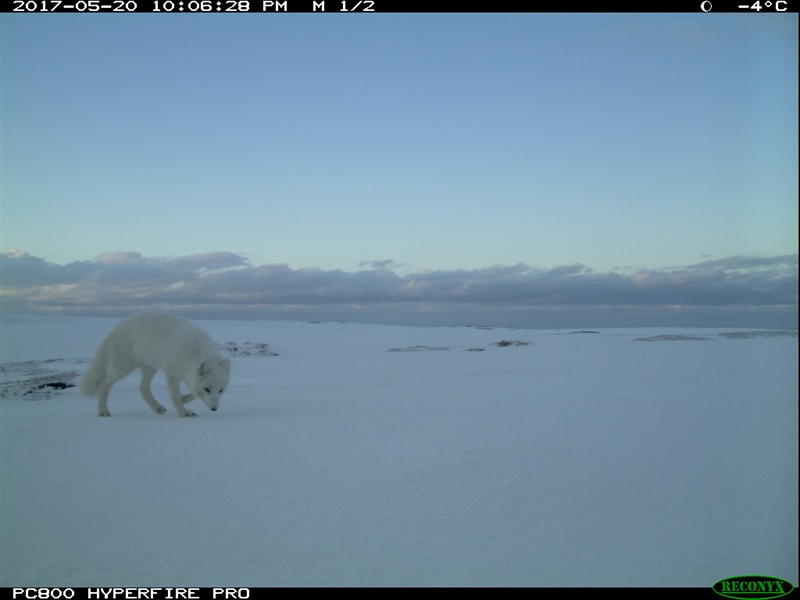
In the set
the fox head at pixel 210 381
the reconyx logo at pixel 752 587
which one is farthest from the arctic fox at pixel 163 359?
the reconyx logo at pixel 752 587

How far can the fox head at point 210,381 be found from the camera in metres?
6.73

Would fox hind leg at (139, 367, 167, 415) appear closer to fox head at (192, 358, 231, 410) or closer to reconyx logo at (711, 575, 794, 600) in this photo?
fox head at (192, 358, 231, 410)

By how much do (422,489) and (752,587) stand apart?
1734 mm

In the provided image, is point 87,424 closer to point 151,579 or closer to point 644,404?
point 151,579

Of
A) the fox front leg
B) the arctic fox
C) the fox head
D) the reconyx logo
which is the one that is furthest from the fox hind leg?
the reconyx logo

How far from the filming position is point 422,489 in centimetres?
341

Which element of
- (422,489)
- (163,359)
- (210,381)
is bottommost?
(422,489)

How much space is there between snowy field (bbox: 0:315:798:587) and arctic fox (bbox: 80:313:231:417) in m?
0.31

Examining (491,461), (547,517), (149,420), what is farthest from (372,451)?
(149,420)

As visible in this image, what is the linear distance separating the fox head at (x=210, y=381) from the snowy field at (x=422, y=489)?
230 mm

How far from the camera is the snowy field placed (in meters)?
2.38

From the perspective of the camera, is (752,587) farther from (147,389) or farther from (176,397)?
(147,389)

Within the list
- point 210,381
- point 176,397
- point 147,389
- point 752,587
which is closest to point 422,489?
point 752,587

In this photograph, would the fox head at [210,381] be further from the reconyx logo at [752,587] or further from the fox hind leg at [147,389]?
the reconyx logo at [752,587]
